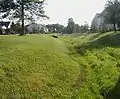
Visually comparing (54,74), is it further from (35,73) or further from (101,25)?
(101,25)

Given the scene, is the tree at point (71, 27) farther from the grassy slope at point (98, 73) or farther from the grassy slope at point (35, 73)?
the grassy slope at point (35, 73)

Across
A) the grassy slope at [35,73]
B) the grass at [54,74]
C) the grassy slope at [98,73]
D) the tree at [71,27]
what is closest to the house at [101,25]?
the tree at [71,27]

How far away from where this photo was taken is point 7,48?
137 ft

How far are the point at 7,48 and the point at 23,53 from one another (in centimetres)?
492

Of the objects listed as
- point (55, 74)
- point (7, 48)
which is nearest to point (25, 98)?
point (55, 74)

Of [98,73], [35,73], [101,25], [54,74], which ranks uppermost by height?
[101,25]

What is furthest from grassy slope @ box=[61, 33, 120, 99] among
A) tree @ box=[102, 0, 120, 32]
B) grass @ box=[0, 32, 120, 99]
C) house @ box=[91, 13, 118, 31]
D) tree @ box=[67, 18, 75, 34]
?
tree @ box=[67, 18, 75, 34]

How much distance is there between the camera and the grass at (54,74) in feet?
89.3

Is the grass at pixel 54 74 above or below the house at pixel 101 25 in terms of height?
below

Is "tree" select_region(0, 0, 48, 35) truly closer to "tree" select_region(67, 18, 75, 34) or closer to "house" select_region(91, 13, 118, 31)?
"house" select_region(91, 13, 118, 31)

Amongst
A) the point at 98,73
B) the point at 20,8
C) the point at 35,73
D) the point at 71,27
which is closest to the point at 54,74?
the point at 35,73

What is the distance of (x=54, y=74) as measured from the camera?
104 feet

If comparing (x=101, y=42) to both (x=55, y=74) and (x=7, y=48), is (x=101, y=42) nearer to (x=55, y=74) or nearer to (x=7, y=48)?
(x=7, y=48)

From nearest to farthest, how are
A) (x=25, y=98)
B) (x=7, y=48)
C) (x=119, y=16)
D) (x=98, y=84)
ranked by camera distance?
(x=25, y=98) < (x=98, y=84) < (x=7, y=48) < (x=119, y=16)
